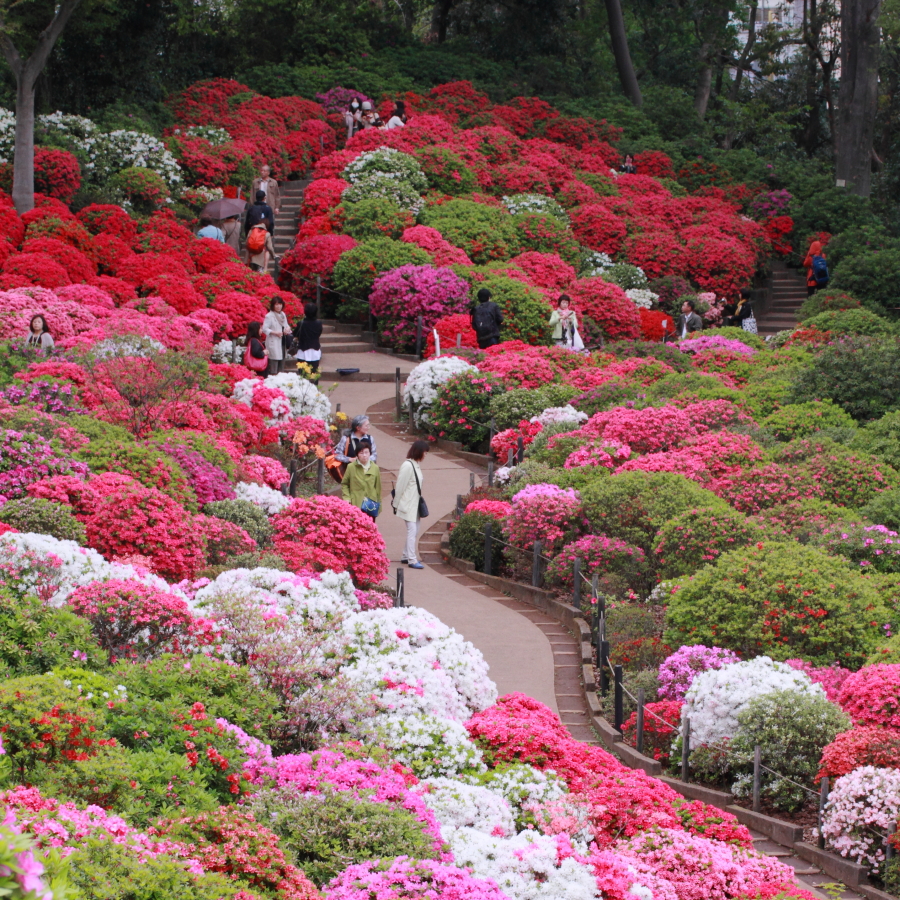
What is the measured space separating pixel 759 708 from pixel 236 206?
62.2 ft

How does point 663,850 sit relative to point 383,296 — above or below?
below

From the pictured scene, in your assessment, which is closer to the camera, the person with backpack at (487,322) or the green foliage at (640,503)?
the green foliage at (640,503)

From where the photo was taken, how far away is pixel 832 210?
35.3 m

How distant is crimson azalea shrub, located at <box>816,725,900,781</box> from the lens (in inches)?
367

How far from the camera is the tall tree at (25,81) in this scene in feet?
68.1

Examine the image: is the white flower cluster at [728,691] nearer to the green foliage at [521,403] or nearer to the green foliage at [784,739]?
the green foliage at [784,739]

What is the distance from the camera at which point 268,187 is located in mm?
29672

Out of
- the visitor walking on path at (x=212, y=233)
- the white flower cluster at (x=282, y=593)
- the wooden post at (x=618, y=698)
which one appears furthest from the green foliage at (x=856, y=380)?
the visitor walking on path at (x=212, y=233)

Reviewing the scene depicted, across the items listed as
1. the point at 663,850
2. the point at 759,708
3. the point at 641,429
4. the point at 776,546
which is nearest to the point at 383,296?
the point at 641,429

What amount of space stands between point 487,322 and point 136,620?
14.8 metres

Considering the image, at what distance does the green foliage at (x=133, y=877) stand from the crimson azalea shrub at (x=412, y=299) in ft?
63.6

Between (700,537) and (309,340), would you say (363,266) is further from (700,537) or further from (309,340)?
(700,537)

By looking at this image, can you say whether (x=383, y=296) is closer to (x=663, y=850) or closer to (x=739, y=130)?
(x=663, y=850)

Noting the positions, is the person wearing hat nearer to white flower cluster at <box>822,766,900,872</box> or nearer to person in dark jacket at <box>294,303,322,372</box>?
person in dark jacket at <box>294,303,322,372</box>
